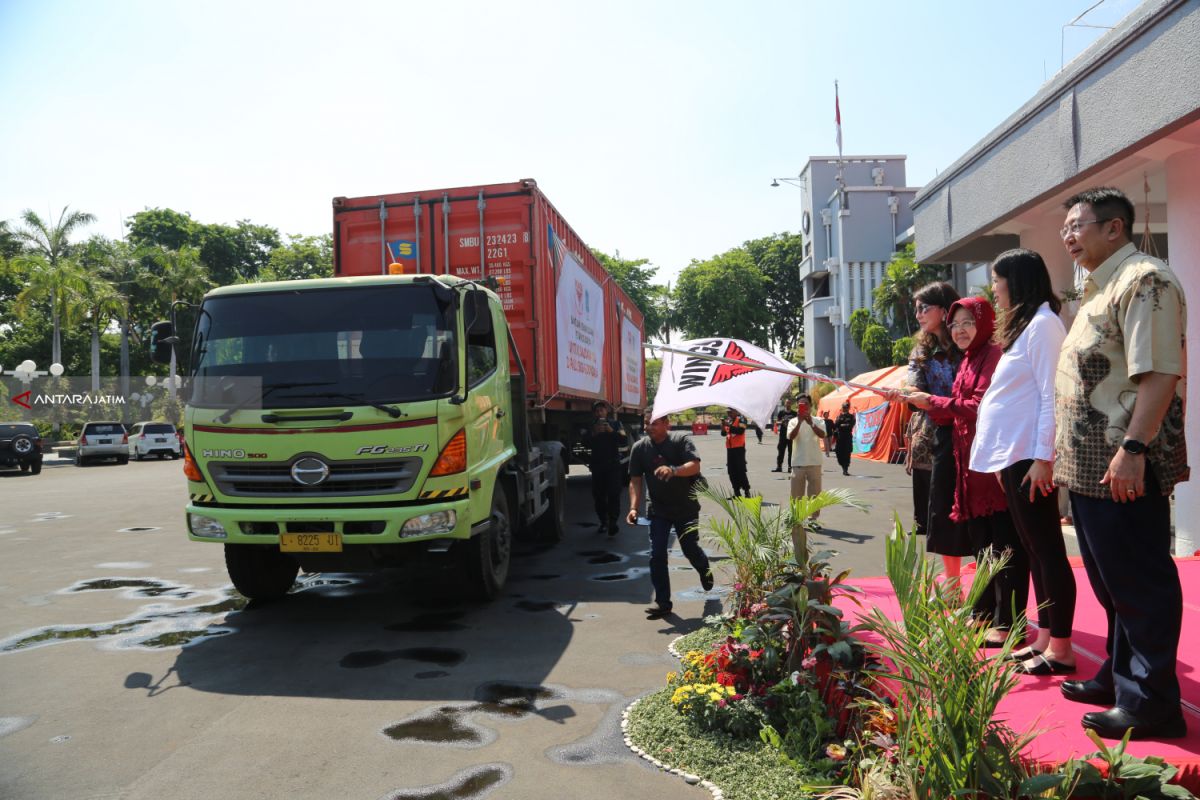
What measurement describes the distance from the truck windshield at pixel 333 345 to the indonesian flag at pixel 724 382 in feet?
5.37

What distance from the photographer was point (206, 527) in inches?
234

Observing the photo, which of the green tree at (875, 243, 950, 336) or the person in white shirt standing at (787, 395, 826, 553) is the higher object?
the green tree at (875, 243, 950, 336)

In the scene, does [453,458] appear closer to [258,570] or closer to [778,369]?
[258,570]

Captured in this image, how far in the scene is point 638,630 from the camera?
6.00m

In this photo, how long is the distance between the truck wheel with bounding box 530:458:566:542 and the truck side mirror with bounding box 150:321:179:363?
4100 millimetres

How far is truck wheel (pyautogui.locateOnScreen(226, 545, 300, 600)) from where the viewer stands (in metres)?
6.62

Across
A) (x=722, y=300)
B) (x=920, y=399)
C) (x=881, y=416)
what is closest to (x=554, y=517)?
(x=920, y=399)

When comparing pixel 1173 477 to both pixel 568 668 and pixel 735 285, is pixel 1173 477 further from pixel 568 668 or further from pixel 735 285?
pixel 735 285

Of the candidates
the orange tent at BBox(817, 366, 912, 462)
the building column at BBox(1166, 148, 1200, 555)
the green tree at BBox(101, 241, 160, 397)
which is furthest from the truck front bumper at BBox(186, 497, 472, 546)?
the green tree at BBox(101, 241, 160, 397)

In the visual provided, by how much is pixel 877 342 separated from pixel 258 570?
117 feet

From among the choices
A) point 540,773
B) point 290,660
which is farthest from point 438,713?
point 290,660

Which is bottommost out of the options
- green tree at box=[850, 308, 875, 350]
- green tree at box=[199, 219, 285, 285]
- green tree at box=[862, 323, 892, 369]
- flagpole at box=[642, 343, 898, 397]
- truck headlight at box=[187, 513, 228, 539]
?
truck headlight at box=[187, 513, 228, 539]

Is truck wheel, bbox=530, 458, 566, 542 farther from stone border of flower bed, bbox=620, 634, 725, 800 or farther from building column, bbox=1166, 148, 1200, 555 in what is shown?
building column, bbox=1166, 148, 1200, 555

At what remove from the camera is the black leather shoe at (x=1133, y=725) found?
283 centimetres
